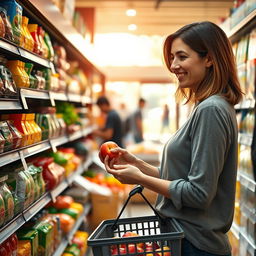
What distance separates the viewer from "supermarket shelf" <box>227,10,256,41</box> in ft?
9.66

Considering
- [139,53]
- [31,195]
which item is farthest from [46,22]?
[139,53]

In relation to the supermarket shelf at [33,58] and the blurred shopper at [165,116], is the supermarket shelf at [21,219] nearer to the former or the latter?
the supermarket shelf at [33,58]

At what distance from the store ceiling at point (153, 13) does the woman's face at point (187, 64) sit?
8118 mm

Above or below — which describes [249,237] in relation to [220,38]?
below

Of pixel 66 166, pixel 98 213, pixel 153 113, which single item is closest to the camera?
pixel 66 166

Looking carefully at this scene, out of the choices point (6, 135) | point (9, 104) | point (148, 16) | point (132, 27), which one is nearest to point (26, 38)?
point (9, 104)

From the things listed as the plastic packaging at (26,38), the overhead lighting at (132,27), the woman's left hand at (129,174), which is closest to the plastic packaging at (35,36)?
the plastic packaging at (26,38)

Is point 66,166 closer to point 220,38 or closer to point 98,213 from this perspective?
point 98,213

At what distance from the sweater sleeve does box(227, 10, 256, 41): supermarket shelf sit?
1375 mm

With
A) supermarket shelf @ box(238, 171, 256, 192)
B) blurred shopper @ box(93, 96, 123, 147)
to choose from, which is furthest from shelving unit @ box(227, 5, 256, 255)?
blurred shopper @ box(93, 96, 123, 147)

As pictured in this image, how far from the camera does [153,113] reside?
16.3 m

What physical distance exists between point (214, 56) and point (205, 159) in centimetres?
46

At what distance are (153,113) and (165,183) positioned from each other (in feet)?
47.8

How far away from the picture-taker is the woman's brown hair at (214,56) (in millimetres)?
1852
